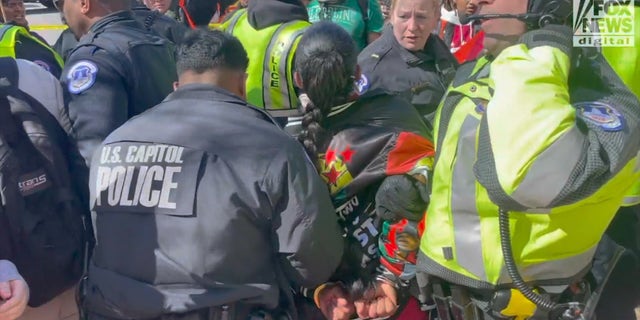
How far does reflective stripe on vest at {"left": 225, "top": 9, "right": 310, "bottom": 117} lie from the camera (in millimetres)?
4254

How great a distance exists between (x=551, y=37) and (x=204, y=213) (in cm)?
116

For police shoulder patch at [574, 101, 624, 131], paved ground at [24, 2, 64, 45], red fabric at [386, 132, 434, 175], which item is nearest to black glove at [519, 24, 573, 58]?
police shoulder patch at [574, 101, 624, 131]

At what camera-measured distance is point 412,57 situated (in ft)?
14.1

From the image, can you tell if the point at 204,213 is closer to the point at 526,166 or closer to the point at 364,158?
the point at 364,158

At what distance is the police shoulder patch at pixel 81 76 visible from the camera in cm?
317

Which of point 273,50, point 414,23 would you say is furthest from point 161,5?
point 414,23

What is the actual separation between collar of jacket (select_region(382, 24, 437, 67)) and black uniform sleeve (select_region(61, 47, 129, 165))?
1.63 m

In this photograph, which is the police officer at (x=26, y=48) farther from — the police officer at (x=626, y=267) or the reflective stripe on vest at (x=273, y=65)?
the police officer at (x=626, y=267)

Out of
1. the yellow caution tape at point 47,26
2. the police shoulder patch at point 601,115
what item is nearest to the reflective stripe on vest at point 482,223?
the police shoulder patch at point 601,115

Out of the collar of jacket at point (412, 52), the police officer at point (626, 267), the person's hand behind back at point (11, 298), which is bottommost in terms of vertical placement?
the police officer at point (626, 267)

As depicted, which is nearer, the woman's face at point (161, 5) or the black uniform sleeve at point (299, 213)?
the black uniform sleeve at point (299, 213)

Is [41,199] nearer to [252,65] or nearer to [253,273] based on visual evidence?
[253,273]

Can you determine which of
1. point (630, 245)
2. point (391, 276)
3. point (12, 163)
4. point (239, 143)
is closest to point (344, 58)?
point (239, 143)

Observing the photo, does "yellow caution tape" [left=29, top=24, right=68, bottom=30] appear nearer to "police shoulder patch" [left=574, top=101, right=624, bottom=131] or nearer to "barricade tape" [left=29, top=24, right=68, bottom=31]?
"barricade tape" [left=29, top=24, right=68, bottom=31]
